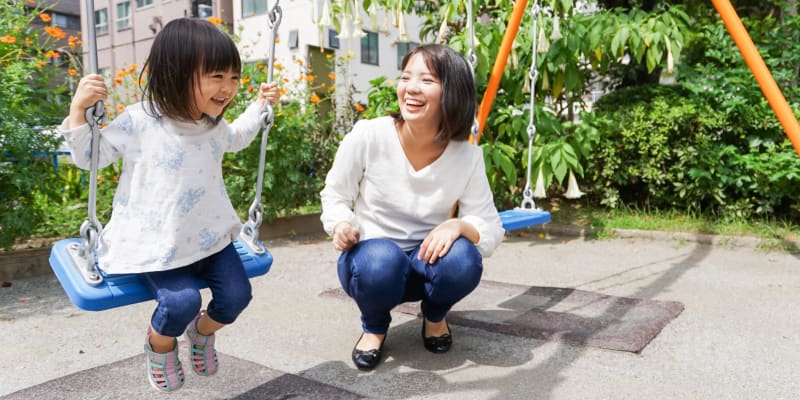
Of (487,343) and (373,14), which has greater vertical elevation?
(373,14)

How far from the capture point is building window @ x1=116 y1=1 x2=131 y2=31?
2016 cm

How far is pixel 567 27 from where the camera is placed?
4.64 m

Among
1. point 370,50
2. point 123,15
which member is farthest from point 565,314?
point 123,15

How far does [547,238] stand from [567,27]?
1655 millimetres

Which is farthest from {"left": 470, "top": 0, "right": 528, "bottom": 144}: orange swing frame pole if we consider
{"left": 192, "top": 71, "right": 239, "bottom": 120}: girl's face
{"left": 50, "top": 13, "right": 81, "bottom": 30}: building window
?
{"left": 50, "top": 13, "right": 81, "bottom": 30}: building window

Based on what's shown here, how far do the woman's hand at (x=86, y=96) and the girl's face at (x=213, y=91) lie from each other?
0.78 feet

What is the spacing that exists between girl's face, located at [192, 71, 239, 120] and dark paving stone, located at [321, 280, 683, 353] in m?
1.41

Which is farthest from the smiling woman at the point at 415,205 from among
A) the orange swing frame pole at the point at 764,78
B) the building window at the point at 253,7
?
the building window at the point at 253,7

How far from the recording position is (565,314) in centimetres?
273

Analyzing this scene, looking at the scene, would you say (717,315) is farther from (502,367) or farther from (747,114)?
→ (747,114)

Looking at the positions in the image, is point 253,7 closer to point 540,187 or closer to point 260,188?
point 540,187

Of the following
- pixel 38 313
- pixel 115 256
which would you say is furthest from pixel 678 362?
pixel 38 313

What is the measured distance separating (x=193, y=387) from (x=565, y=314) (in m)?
1.58

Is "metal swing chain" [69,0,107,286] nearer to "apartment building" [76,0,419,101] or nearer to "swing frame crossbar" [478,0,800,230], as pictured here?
"swing frame crossbar" [478,0,800,230]
